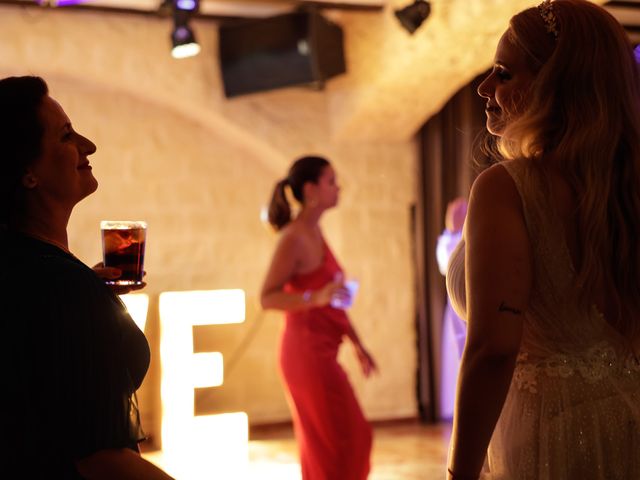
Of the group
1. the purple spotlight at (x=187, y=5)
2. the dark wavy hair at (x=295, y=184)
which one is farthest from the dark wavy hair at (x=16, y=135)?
the purple spotlight at (x=187, y=5)

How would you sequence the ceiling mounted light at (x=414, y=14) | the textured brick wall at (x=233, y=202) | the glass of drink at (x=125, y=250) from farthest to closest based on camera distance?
1. the textured brick wall at (x=233, y=202)
2. the ceiling mounted light at (x=414, y=14)
3. the glass of drink at (x=125, y=250)

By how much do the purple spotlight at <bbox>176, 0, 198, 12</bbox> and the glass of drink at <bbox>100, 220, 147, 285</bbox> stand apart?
338cm

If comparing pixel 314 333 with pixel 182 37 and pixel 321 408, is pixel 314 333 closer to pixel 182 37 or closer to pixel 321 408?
pixel 321 408

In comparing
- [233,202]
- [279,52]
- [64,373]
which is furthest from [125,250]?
[233,202]

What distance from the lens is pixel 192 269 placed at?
6066 millimetres

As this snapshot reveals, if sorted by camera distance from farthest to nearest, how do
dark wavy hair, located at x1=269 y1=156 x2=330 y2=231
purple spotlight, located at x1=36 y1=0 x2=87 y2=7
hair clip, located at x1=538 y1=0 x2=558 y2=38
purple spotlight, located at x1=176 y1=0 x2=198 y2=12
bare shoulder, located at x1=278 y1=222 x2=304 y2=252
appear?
1. purple spotlight, located at x1=176 y1=0 x2=198 y2=12
2. purple spotlight, located at x1=36 y1=0 x2=87 y2=7
3. dark wavy hair, located at x1=269 y1=156 x2=330 y2=231
4. bare shoulder, located at x1=278 y1=222 x2=304 y2=252
5. hair clip, located at x1=538 y1=0 x2=558 y2=38

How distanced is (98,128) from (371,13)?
1.98m

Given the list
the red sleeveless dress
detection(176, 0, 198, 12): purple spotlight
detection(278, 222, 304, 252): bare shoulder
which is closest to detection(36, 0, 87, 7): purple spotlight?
detection(176, 0, 198, 12): purple spotlight

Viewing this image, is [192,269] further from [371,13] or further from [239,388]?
[371,13]

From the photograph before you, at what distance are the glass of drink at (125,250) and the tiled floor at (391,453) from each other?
315 centimetres

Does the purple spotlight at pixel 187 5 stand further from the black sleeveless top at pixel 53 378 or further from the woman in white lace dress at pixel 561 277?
the black sleeveless top at pixel 53 378

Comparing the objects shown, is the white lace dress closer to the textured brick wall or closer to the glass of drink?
the glass of drink

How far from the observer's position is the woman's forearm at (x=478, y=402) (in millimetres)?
1229

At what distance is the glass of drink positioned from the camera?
5.37 feet
